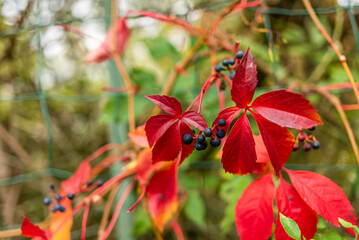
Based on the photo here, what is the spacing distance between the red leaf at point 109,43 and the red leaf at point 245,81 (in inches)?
29.4

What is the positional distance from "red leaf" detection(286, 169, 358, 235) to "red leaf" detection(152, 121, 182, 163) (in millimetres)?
231

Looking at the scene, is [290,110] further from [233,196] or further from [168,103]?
[233,196]

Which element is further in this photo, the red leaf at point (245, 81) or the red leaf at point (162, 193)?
the red leaf at point (162, 193)

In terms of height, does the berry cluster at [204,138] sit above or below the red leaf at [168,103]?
below

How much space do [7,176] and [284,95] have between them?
1.72 metres

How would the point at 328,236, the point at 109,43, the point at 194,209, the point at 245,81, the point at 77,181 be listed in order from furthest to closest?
the point at 194,209
the point at 109,43
the point at 77,181
the point at 328,236
the point at 245,81

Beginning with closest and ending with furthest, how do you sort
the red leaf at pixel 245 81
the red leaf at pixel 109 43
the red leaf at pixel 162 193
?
the red leaf at pixel 245 81 → the red leaf at pixel 162 193 → the red leaf at pixel 109 43

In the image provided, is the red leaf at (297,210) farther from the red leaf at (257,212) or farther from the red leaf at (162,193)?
the red leaf at (162,193)

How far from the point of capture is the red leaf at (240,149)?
0.43 meters

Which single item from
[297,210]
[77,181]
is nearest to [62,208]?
[77,181]

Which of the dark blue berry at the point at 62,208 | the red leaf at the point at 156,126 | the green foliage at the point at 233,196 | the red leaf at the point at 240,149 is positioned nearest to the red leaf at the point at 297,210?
the red leaf at the point at 240,149

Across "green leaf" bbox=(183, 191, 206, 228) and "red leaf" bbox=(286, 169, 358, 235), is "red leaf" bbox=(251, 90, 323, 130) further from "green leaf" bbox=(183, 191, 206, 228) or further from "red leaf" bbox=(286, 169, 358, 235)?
"green leaf" bbox=(183, 191, 206, 228)

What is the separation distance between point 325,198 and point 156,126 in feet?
1.01

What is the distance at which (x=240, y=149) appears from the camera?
1.43ft
